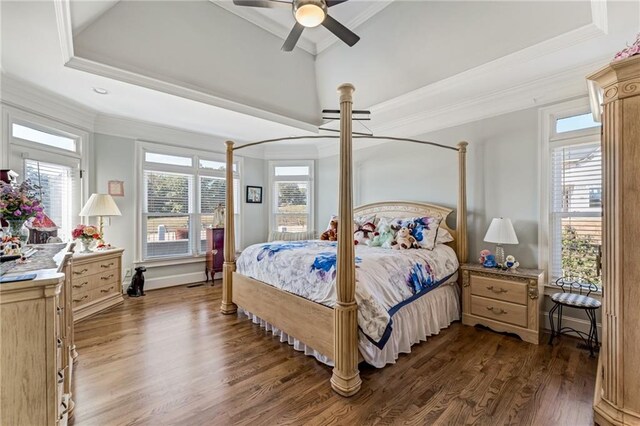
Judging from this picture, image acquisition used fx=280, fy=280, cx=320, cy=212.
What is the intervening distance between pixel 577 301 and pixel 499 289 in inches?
23.5

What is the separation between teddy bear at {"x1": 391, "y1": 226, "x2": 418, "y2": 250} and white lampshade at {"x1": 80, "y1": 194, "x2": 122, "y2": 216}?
12.5ft

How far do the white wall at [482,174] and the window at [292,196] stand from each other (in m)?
1.71

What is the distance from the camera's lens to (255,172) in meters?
5.86

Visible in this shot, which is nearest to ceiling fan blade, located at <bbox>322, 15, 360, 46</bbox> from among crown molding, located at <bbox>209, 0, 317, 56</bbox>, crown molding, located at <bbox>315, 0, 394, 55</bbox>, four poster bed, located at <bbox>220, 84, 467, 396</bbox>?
four poster bed, located at <bbox>220, 84, 467, 396</bbox>

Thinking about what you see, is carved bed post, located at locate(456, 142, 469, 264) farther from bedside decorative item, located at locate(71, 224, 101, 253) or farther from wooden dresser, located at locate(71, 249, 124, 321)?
bedside decorative item, located at locate(71, 224, 101, 253)

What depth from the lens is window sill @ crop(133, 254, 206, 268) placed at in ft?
14.9

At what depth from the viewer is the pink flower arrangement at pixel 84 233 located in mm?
3580

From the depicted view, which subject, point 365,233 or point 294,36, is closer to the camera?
point 294,36

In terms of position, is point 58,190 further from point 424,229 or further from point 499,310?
point 499,310

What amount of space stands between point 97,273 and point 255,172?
10.4 ft

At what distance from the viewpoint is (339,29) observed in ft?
8.11

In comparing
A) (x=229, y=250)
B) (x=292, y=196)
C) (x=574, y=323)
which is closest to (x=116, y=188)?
(x=229, y=250)

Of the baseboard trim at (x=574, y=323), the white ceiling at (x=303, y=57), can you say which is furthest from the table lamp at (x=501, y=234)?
the white ceiling at (x=303, y=57)

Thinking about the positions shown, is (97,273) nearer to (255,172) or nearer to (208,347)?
(208,347)
